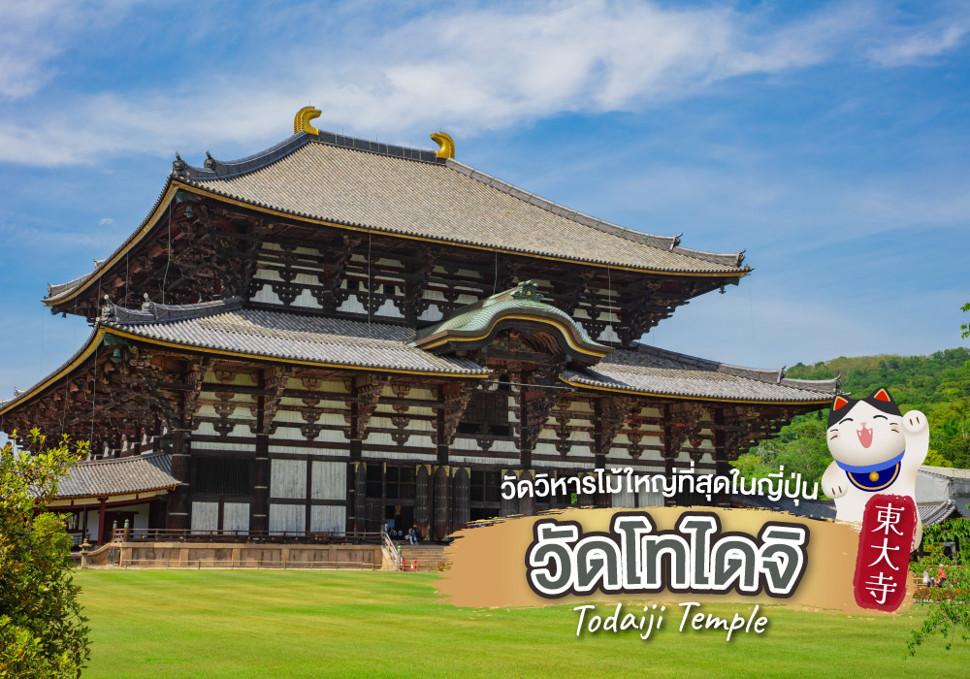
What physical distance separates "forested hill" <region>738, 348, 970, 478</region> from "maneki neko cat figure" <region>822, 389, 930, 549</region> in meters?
41.2

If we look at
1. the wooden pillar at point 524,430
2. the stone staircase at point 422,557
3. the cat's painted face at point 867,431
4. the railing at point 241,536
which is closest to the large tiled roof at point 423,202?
the wooden pillar at point 524,430

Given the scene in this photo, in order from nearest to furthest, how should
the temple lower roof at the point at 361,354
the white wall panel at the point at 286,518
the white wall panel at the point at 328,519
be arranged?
the temple lower roof at the point at 361,354 → the white wall panel at the point at 286,518 → the white wall panel at the point at 328,519

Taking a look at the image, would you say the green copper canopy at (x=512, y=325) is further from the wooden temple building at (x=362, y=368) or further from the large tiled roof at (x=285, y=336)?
the large tiled roof at (x=285, y=336)

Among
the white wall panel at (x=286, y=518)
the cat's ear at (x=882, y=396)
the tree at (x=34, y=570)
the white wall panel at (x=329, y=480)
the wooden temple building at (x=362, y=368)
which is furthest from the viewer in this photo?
the white wall panel at (x=329, y=480)

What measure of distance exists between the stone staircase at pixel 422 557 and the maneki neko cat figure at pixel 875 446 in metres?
14.9

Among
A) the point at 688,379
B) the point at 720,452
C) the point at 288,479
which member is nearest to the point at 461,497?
the point at 288,479

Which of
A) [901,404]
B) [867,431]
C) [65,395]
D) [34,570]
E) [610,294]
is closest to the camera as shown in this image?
[34,570]

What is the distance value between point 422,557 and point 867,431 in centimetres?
1657

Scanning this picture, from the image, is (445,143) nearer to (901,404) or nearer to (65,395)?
(65,395)

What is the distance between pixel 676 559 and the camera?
1736 cm

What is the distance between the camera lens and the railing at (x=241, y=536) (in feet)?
107

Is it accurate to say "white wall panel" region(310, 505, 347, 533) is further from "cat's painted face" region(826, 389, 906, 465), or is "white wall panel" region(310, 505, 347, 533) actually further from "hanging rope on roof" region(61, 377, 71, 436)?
"cat's painted face" region(826, 389, 906, 465)

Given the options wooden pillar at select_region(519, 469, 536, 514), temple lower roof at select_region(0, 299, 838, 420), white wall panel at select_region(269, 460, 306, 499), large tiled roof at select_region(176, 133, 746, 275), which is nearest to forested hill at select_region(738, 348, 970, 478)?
temple lower roof at select_region(0, 299, 838, 420)

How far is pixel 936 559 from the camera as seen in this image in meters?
13.0
